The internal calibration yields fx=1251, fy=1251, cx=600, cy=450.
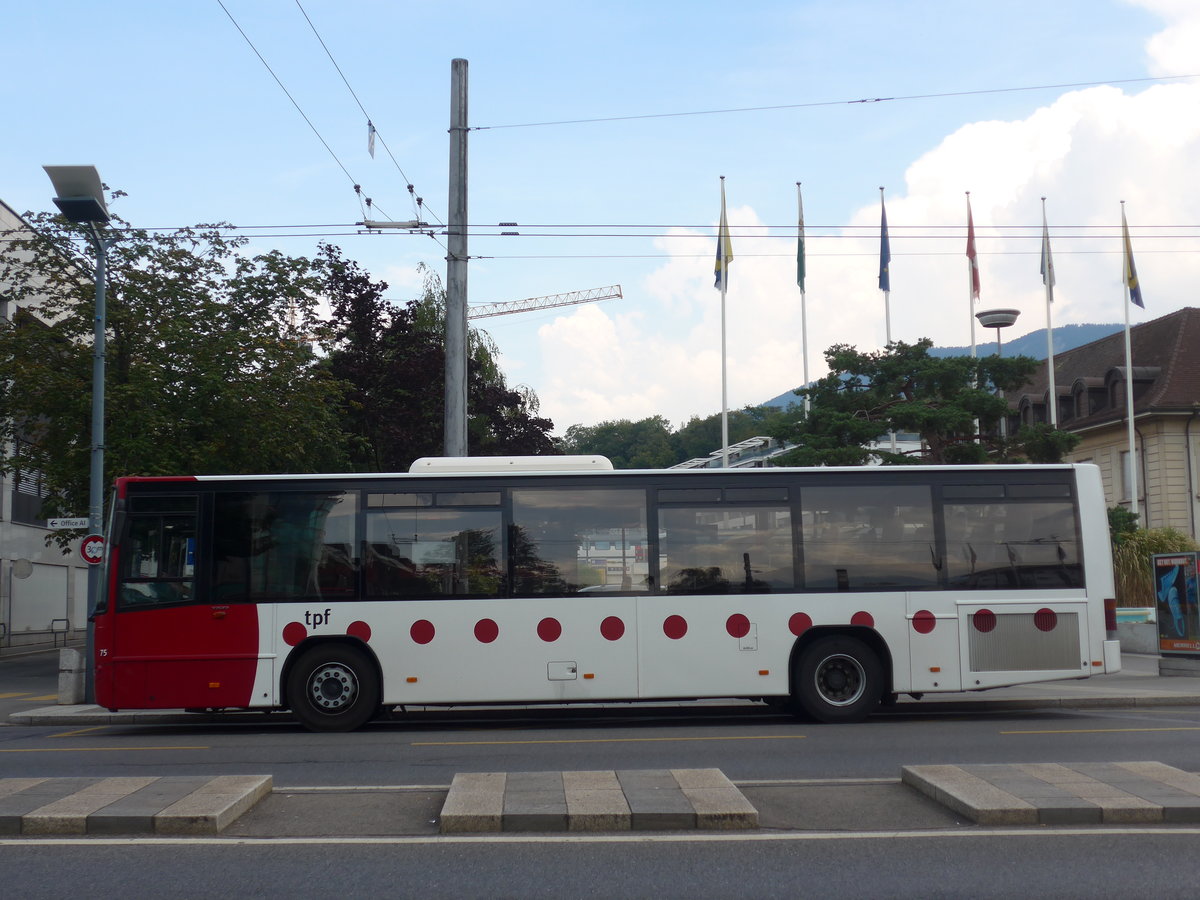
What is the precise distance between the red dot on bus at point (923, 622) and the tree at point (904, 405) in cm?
1825

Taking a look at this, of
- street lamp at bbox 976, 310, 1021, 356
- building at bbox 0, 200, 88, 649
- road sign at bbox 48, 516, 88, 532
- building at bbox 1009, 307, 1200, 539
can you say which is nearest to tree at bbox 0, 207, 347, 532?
road sign at bbox 48, 516, 88, 532

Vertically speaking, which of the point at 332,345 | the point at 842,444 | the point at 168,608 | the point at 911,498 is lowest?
the point at 168,608

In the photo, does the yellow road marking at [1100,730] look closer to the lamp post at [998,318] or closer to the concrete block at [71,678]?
the concrete block at [71,678]

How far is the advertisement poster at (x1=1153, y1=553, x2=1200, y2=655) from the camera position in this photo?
802 inches

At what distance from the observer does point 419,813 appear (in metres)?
8.18

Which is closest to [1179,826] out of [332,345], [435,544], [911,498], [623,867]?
[623,867]

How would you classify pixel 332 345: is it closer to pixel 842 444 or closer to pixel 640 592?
pixel 842 444

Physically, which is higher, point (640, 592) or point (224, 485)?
point (224, 485)

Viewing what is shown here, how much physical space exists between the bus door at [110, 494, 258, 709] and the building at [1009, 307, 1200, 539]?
38361 millimetres

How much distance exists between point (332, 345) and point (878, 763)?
88.1ft

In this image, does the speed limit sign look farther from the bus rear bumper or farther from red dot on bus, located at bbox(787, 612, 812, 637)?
the bus rear bumper

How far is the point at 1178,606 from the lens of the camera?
2061 centimetres

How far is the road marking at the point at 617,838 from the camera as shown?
7219 millimetres

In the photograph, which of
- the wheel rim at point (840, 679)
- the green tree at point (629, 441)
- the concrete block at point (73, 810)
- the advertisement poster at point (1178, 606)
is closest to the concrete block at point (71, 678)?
the concrete block at point (73, 810)
